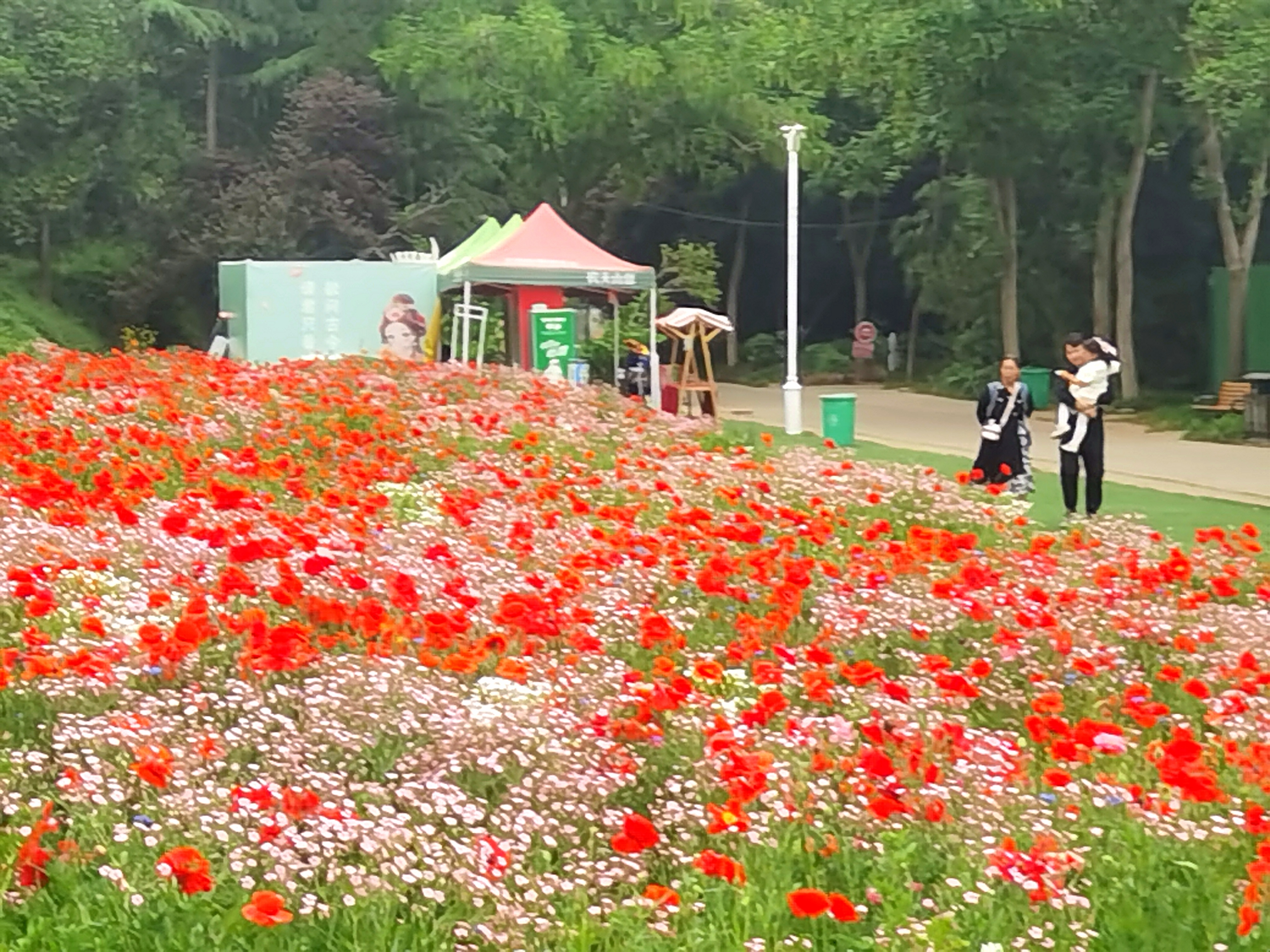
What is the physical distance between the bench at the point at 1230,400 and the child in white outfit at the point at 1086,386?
12123 mm

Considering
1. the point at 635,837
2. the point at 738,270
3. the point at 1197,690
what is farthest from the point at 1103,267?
the point at 635,837

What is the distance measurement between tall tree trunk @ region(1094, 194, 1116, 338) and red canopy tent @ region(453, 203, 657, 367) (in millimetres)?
8209

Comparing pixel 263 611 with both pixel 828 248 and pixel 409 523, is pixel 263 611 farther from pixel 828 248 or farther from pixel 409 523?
pixel 828 248

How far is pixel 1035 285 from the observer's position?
32.2 m

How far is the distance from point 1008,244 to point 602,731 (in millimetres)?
26686

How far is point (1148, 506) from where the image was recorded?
13.9m

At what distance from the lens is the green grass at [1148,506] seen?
40.8 feet

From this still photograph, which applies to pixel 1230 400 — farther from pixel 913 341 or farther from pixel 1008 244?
pixel 913 341

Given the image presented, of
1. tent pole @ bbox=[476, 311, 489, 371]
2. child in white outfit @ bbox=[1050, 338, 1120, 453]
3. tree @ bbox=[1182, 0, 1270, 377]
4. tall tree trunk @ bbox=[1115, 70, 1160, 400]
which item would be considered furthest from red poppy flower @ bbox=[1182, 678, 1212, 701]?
tall tree trunk @ bbox=[1115, 70, 1160, 400]

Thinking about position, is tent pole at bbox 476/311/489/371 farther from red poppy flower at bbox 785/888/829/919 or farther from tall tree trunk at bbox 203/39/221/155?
red poppy flower at bbox 785/888/829/919

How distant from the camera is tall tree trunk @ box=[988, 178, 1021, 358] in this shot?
29.6 m

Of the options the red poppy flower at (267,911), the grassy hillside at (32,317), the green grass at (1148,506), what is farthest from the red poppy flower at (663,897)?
the grassy hillside at (32,317)

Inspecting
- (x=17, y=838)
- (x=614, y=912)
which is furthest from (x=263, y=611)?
(x=614, y=912)

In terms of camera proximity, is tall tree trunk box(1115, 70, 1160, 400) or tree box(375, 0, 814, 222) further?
tree box(375, 0, 814, 222)
